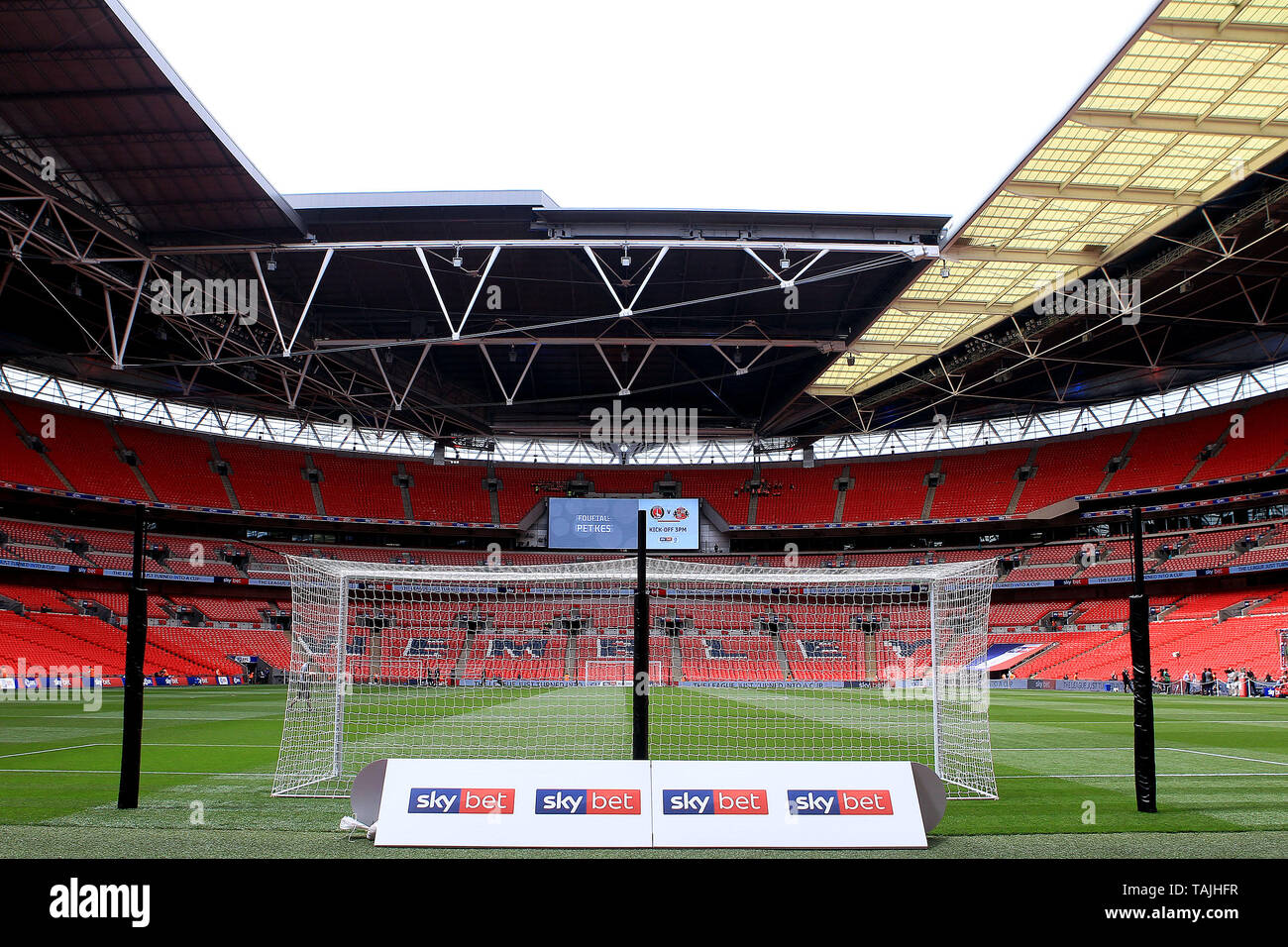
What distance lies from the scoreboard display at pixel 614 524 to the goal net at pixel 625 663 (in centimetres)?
1983

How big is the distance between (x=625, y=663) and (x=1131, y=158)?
607 inches

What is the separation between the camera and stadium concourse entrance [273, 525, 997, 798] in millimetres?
8914

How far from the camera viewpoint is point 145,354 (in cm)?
3241

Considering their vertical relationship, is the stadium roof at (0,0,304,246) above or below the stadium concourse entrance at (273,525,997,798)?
above

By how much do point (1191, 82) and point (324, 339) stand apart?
76.4 ft

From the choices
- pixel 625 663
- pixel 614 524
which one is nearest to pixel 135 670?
pixel 625 663

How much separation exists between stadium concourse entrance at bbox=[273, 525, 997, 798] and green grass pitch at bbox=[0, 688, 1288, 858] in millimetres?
841

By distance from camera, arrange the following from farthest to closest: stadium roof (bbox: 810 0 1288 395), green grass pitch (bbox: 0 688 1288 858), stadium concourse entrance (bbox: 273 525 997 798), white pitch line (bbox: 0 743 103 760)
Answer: stadium roof (bbox: 810 0 1288 395) → white pitch line (bbox: 0 743 103 760) → stadium concourse entrance (bbox: 273 525 997 798) → green grass pitch (bbox: 0 688 1288 858)

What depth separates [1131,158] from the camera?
57.6 ft

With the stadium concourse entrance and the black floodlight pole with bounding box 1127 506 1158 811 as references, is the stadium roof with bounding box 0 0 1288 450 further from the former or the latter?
the black floodlight pole with bounding box 1127 506 1158 811

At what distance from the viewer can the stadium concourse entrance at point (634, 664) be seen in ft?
29.2

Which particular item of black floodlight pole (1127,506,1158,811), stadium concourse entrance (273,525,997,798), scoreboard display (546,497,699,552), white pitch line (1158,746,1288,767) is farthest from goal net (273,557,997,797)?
scoreboard display (546,497,699,552)

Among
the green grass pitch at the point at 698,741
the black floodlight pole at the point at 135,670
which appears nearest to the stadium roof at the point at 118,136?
the green grass pitch at the point at 698,741

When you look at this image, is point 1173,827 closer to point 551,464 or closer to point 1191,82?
point 1191,82
